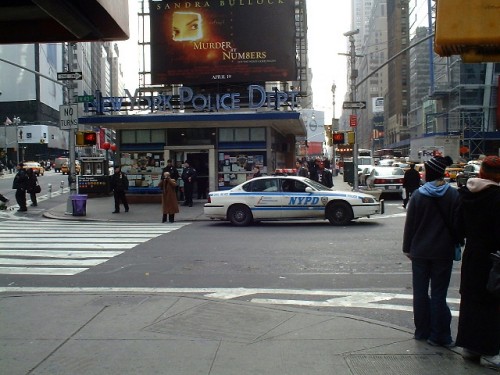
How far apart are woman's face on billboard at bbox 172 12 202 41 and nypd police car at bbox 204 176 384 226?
1393 cm

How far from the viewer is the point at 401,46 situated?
124 m

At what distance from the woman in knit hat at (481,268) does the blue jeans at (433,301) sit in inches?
17.0

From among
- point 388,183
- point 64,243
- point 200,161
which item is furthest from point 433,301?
point 388,183

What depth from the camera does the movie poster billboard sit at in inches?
1107

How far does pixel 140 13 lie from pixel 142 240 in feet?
68.8

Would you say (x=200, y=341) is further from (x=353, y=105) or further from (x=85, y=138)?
(x=353, y=105)

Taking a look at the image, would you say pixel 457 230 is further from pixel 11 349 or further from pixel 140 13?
pixel 140 13

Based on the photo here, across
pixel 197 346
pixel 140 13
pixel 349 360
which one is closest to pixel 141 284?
pixel 197 346

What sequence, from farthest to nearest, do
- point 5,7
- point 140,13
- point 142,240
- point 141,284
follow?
point 140,13, point 142,240, point 141,284, point 5,7

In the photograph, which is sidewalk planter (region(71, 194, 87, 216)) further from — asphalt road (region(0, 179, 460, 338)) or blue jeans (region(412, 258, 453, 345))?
blue jeans (region(412, 258, 453, 345))

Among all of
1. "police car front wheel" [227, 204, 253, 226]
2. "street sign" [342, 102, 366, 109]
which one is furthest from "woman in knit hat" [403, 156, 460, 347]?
"street sign" [342, 102, 366, 109]

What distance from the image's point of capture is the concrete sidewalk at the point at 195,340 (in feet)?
16.3

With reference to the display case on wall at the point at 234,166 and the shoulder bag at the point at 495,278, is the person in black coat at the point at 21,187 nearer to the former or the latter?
the display case on wall at the point at 234,166

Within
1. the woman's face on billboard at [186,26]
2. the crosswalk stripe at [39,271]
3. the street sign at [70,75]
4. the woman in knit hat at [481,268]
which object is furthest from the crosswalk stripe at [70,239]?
the woman's face on billboard at [186,26]
